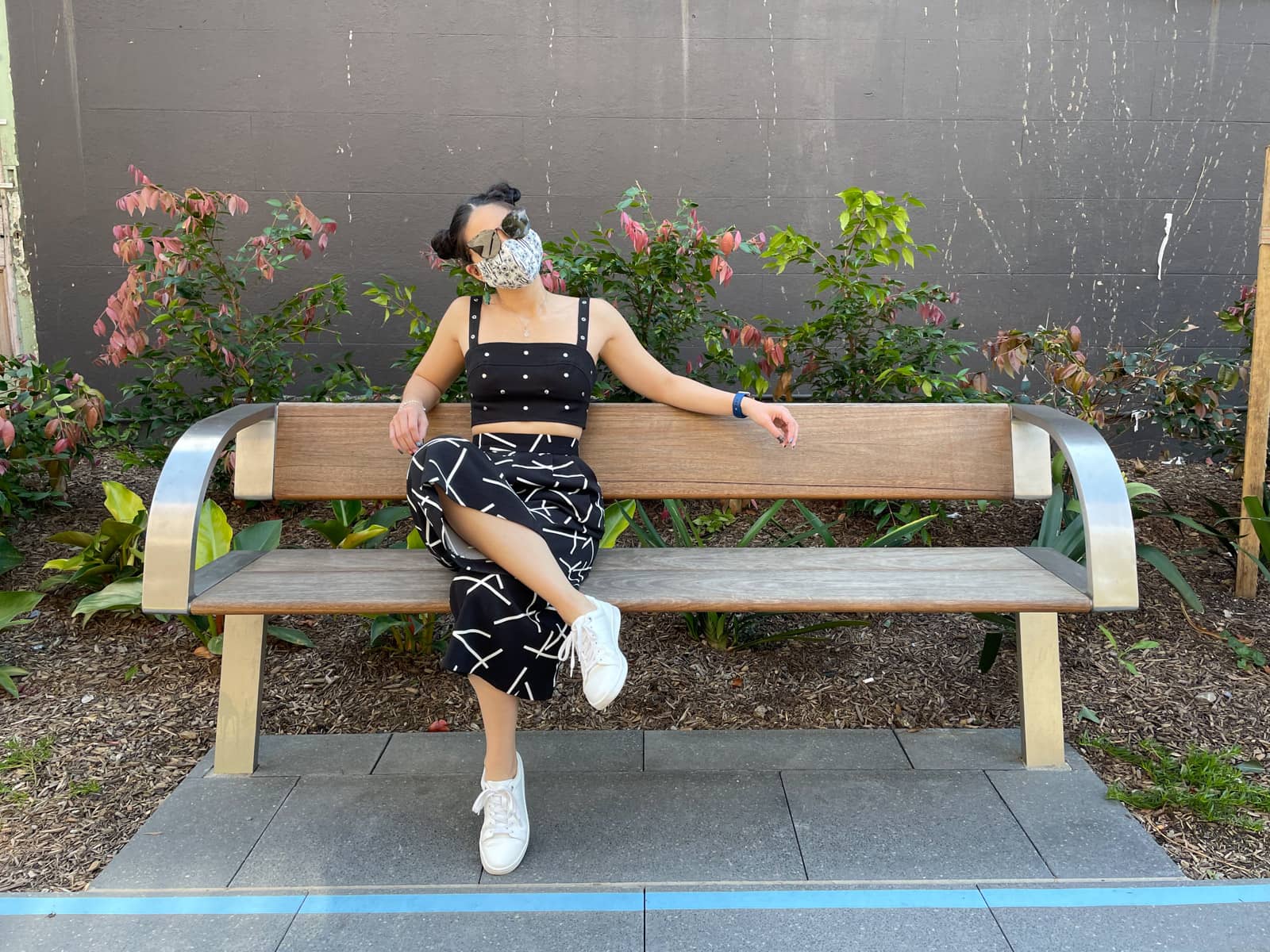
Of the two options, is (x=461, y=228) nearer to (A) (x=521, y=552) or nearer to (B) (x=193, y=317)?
(A) (x=521, y=552)

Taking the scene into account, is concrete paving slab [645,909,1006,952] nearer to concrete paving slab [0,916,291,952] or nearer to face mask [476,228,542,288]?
concrete paving slab [0,916,291,952]

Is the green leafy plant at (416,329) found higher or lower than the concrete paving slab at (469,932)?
higher

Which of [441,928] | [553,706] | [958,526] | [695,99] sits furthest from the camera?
→ [695,99]

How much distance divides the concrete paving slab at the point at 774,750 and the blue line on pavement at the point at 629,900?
0.52 meters

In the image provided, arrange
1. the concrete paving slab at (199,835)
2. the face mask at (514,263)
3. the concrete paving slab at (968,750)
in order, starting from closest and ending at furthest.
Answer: the concrete paving slab at (199,835) < the face mask at (514,263) < the concrete paving slab at (968,750)

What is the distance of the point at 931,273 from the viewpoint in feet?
15.6

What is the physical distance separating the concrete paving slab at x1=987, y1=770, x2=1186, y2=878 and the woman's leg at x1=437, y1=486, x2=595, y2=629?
1197 millimetres

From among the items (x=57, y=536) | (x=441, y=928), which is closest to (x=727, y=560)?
(x=441, y=928)

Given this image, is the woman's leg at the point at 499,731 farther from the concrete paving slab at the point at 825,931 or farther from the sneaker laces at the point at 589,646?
the concrete paving slab at the point at 825,931

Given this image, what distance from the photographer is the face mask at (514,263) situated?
2.43 m

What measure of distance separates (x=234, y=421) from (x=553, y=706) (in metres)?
1.24

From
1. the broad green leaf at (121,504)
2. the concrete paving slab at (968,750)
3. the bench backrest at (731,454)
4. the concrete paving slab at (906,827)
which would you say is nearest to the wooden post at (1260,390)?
the bench backrest at (731,454)

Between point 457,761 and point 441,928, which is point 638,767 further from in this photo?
point 441,928

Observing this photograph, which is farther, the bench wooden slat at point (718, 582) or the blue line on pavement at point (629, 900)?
the bench wooden slat at point (718, 582)
